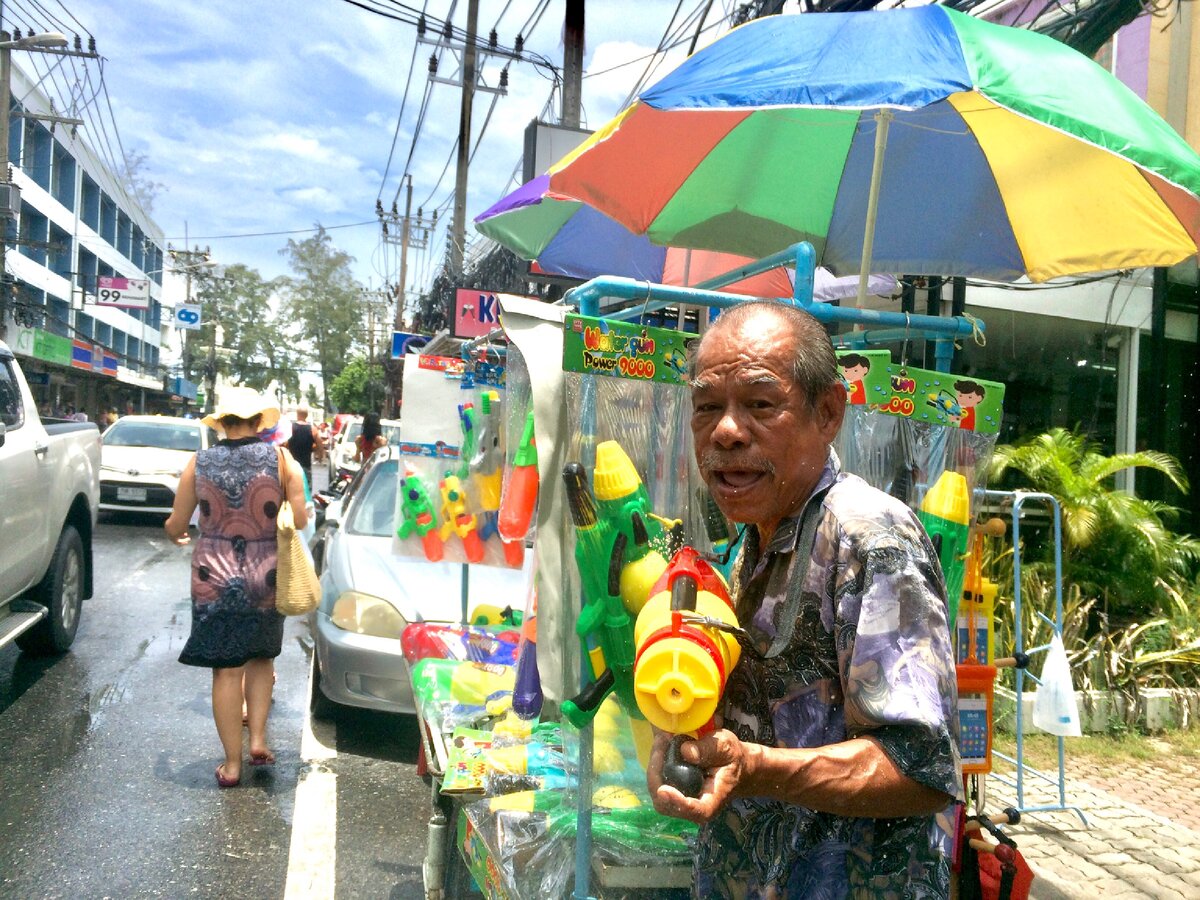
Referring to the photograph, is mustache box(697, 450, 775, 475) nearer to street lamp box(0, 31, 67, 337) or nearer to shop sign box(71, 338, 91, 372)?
street lamp box(0, 31, 67, 337)

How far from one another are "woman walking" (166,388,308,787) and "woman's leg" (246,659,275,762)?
0.10 feet

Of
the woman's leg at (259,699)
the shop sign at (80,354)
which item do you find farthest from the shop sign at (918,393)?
the shop sign at (80,354)

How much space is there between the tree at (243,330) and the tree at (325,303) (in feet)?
4.61

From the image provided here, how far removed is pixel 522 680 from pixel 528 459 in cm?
59

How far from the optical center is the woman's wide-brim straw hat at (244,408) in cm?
454

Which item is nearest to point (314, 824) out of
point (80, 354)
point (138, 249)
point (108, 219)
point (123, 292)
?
point (123, 292)

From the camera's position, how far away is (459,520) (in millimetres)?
4031

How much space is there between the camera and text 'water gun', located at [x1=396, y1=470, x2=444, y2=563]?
4.06m

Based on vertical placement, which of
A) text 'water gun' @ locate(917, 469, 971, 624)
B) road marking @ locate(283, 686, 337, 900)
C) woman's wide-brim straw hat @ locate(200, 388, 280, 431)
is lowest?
road marking @ locate(283, 686, 337, 900)

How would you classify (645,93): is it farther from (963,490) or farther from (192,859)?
(192,859)

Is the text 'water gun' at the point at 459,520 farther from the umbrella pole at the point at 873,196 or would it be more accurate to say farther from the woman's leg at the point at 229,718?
the umbrella pole at the point at 873,196

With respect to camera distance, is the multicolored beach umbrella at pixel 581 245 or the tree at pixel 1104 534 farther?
the tree at pixel 1104 534

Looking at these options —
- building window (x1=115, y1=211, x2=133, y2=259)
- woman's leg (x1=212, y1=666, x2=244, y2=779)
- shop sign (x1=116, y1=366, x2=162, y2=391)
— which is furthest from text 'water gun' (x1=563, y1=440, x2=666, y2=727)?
building window (x1=115, y1=211, x2=133, y2=259)

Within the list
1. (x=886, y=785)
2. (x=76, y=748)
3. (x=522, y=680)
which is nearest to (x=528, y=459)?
(x=522, y=680)
